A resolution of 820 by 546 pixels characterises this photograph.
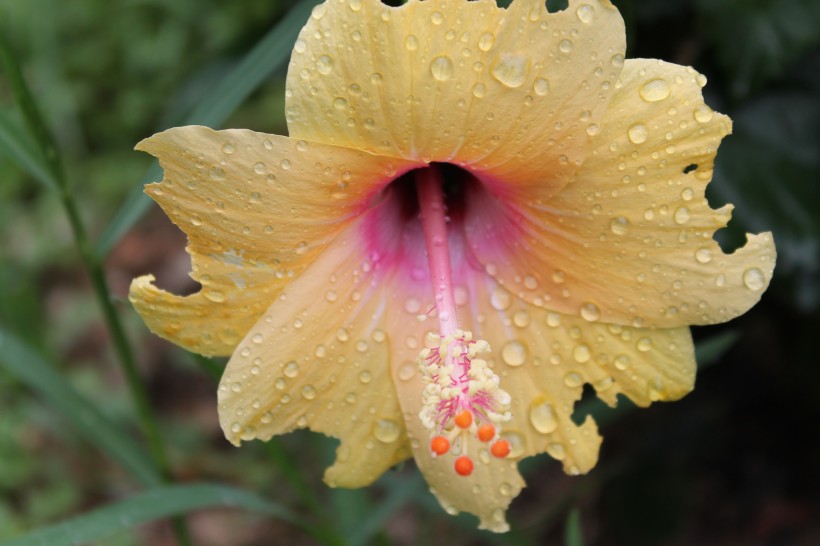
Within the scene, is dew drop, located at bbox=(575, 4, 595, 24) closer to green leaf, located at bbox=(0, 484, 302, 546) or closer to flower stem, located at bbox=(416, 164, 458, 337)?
flower stem, located at bbox=(416, 164, 458, 337)

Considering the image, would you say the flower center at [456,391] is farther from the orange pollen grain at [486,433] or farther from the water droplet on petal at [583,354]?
the water droplet on petal at [583,354]

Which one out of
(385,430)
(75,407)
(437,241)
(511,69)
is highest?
(511,69)

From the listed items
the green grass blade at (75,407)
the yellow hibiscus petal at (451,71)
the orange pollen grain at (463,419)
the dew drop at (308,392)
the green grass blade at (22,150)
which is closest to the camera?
the yellow hibiscus petal at (451,71)

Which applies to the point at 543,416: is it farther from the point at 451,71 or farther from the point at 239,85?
the point at 239,85

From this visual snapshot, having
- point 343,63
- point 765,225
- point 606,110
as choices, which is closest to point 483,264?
point 606,110

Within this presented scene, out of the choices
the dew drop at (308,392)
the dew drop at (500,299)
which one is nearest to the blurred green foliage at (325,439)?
the dew drop at (308,392)

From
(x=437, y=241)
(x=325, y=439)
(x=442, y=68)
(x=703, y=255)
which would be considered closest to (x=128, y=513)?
(x=325, y=439)
